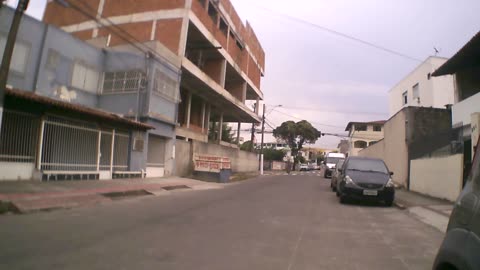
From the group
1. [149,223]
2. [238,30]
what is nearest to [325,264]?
[149,223]

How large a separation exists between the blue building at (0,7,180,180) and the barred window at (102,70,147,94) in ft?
0.18

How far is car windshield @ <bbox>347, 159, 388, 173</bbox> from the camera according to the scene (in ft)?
46.0

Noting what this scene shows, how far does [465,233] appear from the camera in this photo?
96.3 inches

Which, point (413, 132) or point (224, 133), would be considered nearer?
point (413, 132)

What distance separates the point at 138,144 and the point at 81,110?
18.4 feet

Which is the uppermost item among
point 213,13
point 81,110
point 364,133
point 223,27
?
point 213,13

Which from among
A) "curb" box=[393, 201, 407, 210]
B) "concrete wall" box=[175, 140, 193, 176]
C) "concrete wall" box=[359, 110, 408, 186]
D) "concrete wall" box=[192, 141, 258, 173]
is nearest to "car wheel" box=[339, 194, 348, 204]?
"curb" box=[393, 201, 407, 210]

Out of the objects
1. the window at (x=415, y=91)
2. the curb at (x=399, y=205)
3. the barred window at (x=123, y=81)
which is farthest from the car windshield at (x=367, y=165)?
the window at (x=415, y=91)

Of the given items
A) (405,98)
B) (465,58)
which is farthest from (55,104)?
(405,98)

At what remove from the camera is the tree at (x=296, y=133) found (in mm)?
71375

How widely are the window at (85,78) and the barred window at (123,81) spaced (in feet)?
1.82

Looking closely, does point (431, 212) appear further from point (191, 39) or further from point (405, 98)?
point (405, 98)

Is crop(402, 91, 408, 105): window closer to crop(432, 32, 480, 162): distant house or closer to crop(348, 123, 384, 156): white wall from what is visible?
crop(432, 32, 480, 162): distant house

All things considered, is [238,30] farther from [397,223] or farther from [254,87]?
[397,223]
